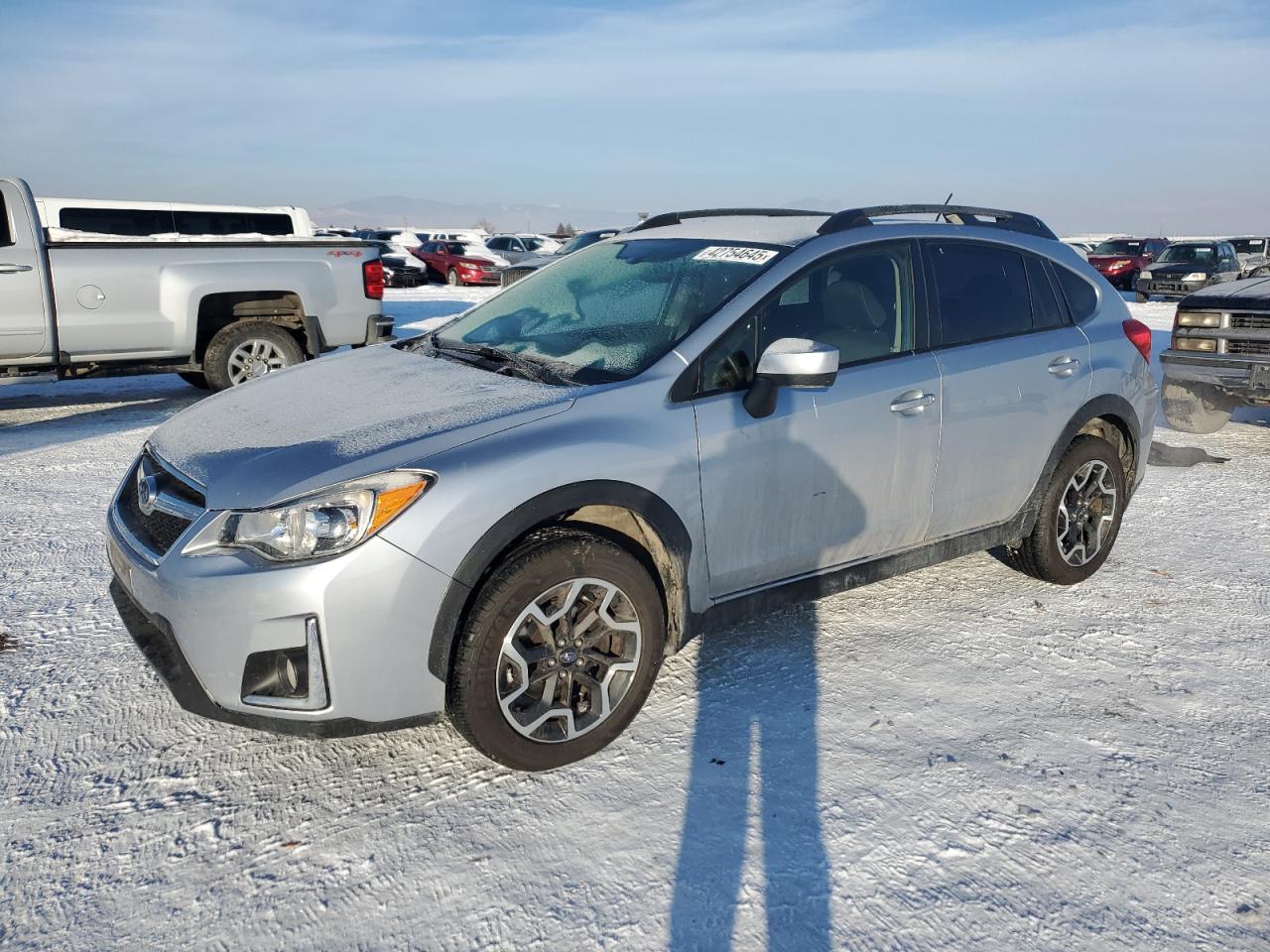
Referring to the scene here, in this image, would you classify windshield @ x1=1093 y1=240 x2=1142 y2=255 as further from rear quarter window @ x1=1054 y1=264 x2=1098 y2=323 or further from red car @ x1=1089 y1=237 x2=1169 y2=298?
rear quarter window @ x1=1054 y1=264 x2=1098 y2=323

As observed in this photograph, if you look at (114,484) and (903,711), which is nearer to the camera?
(903,711)

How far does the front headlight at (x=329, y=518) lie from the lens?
2.73 m

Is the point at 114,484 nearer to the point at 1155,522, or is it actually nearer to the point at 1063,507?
the point at 1063,507

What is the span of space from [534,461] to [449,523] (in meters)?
0.32

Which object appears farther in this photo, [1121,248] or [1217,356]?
[1121,248]

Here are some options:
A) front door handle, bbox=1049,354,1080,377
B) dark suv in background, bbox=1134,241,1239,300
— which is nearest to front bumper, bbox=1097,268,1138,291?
dark suv in background, bbox=1134,241,1239,300

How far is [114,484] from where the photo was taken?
636 cm

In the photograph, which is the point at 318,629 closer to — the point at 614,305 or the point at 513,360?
the point at 513,360

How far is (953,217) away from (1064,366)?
808 millimetres

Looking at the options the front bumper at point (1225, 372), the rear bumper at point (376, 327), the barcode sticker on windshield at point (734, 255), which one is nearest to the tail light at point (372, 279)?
the rear bumper at point (376, 327)

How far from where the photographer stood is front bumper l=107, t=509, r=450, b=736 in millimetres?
2688

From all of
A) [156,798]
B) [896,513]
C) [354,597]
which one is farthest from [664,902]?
[896,513]

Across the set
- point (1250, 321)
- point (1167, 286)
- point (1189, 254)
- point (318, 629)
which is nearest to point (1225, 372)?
point (1250, 321)

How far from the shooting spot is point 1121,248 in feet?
97.3
